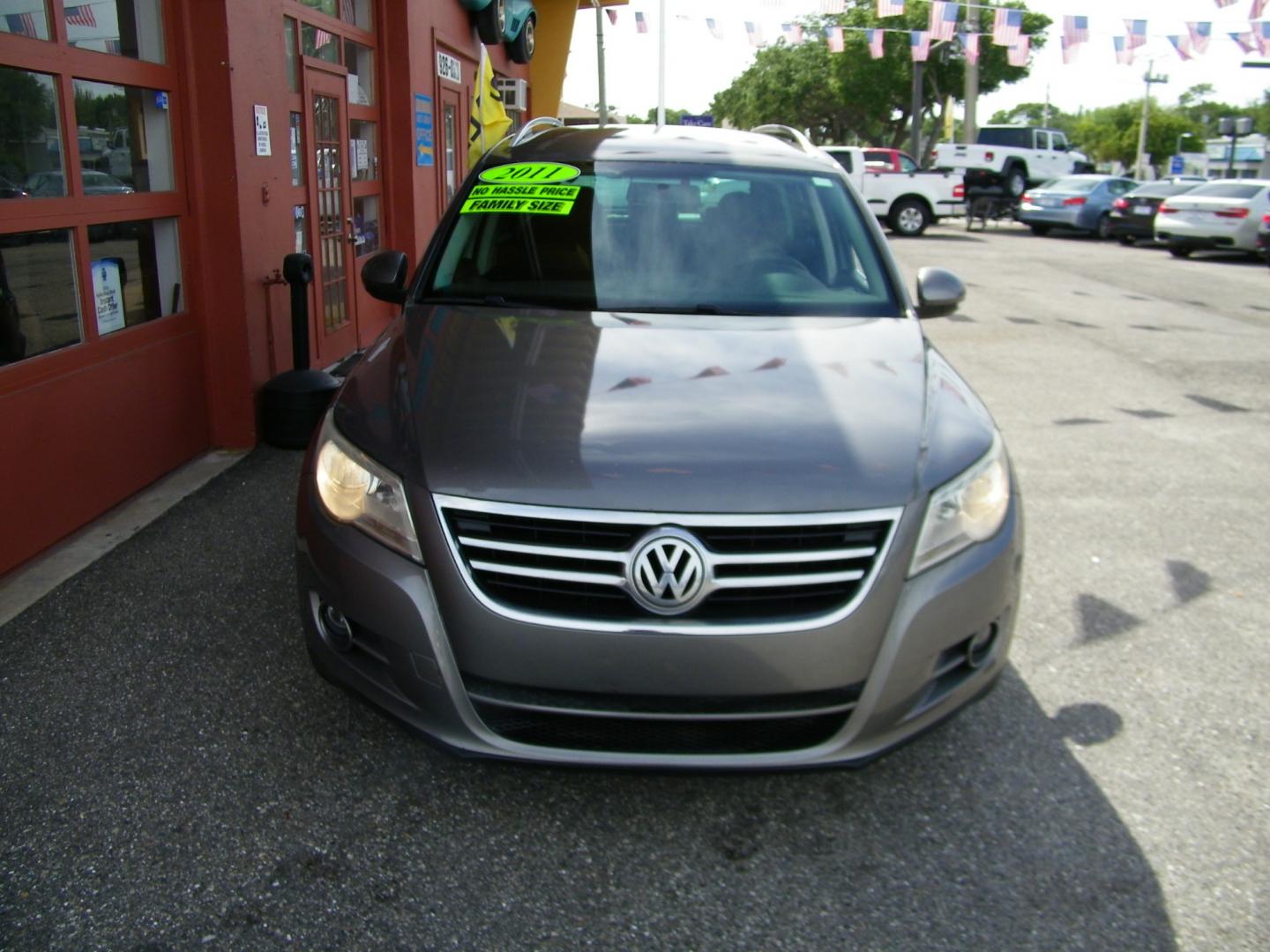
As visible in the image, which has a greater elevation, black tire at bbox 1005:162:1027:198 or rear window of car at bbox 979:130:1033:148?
rear window of car at bbox 979:130:1033:148

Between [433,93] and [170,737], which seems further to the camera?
[433,93]

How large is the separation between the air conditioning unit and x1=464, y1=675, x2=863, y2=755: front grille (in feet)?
46.4

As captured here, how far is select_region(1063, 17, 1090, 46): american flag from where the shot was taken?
2384cm

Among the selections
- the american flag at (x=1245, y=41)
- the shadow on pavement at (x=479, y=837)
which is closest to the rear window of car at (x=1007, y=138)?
the american flag at (x=1245, y=41)

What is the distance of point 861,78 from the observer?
52.3 m

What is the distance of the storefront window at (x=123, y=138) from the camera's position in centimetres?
507

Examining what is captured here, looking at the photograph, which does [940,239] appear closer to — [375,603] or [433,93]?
[433,93]

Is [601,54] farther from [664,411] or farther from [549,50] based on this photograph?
[664,411]

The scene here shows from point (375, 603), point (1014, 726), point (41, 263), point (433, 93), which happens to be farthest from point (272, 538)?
point (433, 93)

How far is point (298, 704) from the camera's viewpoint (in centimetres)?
349

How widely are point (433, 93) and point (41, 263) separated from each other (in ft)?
23.7

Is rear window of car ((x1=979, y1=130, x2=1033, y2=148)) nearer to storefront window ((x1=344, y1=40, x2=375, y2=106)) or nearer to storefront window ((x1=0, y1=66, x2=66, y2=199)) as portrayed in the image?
storefront window ((x1=344, y1=40, x2=375, y2=106))

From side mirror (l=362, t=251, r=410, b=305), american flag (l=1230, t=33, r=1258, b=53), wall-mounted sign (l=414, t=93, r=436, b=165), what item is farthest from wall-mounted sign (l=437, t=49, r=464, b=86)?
american flag (l=1230, t=33, r=1258, b=53)

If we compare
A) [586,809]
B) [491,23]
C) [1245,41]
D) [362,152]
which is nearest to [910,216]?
[1245,41]
